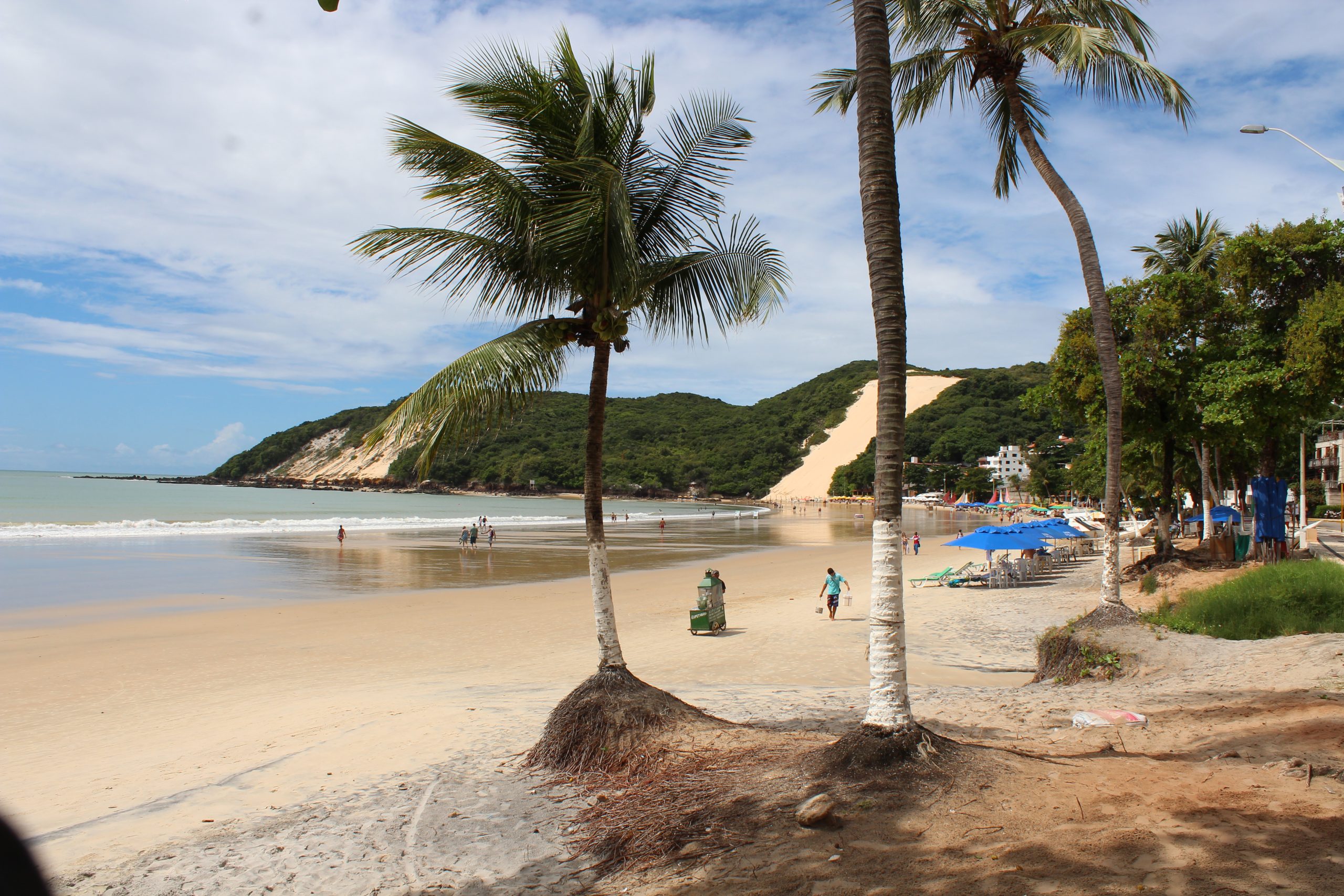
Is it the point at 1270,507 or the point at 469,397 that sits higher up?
the point at 469,397

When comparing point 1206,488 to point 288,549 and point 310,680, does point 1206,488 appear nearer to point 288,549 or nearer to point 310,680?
point 310,680

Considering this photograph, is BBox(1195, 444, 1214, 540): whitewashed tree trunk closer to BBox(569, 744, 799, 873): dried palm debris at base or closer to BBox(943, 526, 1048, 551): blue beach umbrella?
BBox(943, 526, 1048, 551): blue beach umbrella

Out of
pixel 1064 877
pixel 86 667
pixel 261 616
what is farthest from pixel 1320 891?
pixel 261 616

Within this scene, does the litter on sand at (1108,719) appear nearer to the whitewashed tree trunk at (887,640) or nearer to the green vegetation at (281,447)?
the whitewashed tree trunk at (887,640)

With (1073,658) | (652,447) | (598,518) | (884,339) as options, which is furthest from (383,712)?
(652,447)

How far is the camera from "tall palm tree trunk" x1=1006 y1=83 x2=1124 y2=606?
34.0ft

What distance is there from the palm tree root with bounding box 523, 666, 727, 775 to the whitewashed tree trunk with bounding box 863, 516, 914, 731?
1.79 meters

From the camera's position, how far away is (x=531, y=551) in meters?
33.8

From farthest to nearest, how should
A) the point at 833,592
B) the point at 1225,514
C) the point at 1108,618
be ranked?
the point at 1225,514, the point at 833,592, the point at 1108,618

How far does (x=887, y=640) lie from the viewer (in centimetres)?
487

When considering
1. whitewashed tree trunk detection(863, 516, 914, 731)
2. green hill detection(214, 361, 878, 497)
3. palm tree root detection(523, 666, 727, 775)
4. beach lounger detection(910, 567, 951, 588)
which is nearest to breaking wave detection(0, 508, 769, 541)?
beach lounger detection(910, 567, 951, 588)

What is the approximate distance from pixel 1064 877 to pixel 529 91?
6.20 metres

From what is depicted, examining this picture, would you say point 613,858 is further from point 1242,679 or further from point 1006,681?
point 1006,681

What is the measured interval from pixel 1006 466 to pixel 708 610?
121663 mm
